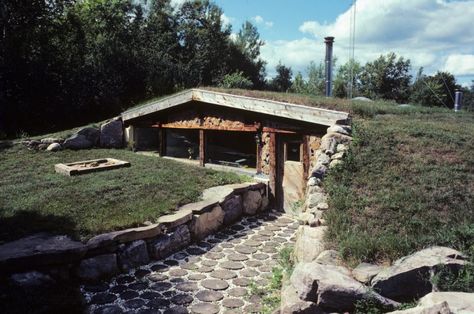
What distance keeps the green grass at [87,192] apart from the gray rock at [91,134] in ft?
4.13

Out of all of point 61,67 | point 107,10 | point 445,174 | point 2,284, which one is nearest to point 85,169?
point 2,284

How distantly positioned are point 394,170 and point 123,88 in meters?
14.5

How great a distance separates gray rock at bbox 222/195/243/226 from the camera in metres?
9.70

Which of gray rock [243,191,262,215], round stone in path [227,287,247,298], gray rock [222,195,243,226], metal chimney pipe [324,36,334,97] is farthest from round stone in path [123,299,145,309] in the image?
metal chimney pipe [324,36,334,97]

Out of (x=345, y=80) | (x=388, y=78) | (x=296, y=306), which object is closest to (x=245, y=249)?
(x=296, y=306)

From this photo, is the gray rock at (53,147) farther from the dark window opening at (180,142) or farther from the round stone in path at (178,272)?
→ the round stone in path at (178,272)

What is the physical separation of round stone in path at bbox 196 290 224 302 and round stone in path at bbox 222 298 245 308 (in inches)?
5.3

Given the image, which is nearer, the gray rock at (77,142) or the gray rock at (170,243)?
the gray rock at (170,243)

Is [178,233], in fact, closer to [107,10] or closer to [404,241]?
[404,241]

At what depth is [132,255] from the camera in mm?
7168

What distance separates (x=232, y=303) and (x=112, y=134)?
1061 cm

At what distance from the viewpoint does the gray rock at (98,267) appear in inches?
256

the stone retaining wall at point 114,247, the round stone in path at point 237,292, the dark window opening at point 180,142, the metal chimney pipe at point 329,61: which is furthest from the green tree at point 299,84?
the round stone in path at point 237,292

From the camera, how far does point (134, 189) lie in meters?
9.56
